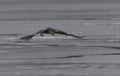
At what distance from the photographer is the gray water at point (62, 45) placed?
1189 cm

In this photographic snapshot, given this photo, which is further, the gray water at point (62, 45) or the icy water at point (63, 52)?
the gray water at point (62, 45)

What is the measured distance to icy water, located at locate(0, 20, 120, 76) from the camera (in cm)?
1170

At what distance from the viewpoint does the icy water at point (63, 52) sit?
38.4 ft

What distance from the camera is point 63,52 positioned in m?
14.5

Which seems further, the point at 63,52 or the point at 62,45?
the point at 62,45

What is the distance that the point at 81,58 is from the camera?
13391 millimetres

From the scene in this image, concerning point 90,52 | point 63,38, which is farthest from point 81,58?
point 63,38

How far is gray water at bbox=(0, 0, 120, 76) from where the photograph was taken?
1189 cm

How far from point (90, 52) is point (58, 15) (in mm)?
10671

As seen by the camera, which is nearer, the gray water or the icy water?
the icy water

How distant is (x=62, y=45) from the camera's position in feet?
51.6

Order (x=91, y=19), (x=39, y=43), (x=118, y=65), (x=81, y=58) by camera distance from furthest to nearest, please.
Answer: (x=91, y=19), (x=39, y=43), (x=81, y=58), (x=118, y=65)

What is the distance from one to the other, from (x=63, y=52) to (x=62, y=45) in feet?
4.20

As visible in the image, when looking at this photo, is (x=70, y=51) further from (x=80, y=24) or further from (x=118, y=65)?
(x=80, y=24)
